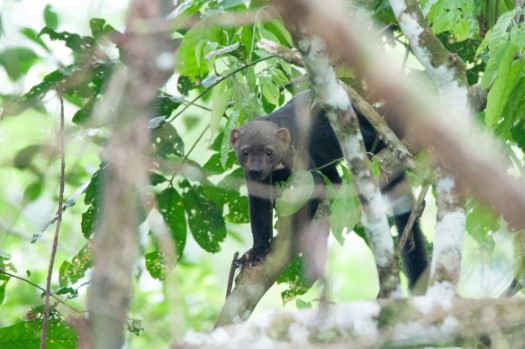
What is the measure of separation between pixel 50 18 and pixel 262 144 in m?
1.90

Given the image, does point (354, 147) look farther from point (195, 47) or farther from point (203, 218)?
point (203, 218)

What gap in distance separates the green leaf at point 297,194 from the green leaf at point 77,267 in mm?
1449

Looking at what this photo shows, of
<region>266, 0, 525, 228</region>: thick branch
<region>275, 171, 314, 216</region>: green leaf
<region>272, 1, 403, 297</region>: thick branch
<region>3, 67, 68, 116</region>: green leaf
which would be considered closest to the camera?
<region>266, 0, 525, 228</region>: thick branch

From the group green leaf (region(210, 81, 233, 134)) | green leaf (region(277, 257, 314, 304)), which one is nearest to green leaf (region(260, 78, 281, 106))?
green leaf (region(210, 81, 233, 134))

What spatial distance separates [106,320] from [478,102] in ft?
10.2

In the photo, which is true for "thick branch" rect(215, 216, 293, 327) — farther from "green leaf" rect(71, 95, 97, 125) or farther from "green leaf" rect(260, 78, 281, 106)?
"green leaf" rect(71, 95, 97, 125)

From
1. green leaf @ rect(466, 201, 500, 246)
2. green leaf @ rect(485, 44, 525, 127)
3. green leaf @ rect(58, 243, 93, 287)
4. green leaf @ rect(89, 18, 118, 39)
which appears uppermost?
green leaf @ rect(89, 18, 118, 39)

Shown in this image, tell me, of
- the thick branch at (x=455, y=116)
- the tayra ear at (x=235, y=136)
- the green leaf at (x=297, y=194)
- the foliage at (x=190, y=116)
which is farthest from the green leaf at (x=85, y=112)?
the thick branch at (x=455, y=116)

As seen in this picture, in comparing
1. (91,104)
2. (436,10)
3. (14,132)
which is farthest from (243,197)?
(436,10)

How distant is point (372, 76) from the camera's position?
243 centimetres

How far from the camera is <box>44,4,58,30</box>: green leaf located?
5584mm

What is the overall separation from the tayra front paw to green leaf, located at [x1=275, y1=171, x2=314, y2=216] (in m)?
0.80

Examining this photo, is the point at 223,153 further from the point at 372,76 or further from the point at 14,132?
the point at 372,76

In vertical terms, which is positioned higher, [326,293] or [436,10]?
[436,10]
